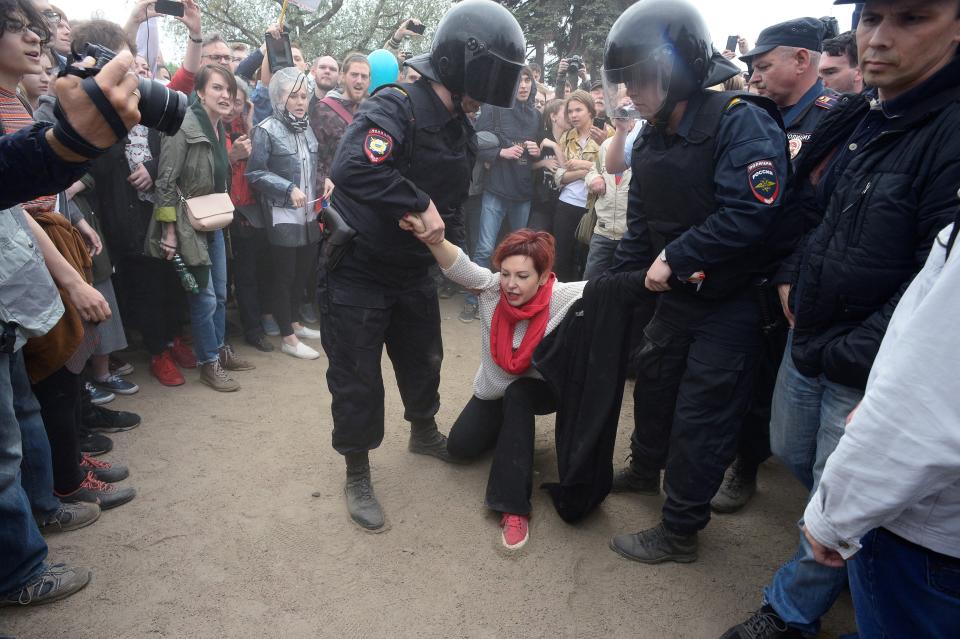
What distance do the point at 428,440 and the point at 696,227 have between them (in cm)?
184

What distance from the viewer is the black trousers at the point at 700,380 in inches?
91.9

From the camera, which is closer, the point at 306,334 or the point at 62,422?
the point at 62,422

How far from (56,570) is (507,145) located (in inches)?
183

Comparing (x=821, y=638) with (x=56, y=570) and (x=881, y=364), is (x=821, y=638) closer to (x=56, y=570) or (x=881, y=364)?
(x=881, y=364)

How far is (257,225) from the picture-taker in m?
4.41

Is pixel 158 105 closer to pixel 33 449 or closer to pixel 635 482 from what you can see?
pixel 33 449

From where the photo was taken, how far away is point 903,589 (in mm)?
1202

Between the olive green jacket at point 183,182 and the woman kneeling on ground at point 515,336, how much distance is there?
1872 millimetres

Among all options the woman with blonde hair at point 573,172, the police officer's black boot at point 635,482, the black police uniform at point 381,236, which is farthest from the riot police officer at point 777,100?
the woman with blonde hair at point 573,172

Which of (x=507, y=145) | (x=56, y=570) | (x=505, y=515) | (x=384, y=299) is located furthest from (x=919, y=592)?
(x=507, y=145)

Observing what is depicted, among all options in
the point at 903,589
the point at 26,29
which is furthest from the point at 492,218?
the point at 903,589

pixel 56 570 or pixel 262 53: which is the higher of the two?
pixel 262 53

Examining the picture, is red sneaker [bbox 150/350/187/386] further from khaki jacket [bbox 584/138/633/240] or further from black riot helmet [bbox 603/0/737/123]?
black riot helmet [bbox 603/0/737/123]

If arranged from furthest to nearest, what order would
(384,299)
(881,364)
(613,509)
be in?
1. (613,509)
2. (384,299)
3. (881,364)
